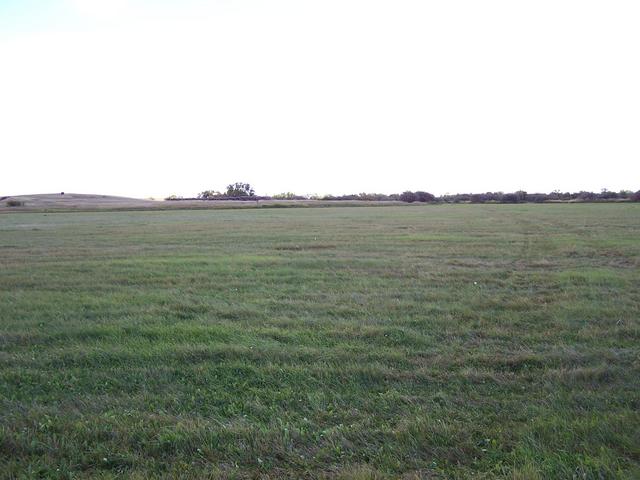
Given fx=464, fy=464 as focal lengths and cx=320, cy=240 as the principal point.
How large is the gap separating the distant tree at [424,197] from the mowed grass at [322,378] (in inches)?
4511

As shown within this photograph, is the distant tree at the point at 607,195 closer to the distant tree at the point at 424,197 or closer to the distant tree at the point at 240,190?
the distant tree at the point at 424,197

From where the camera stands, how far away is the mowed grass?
155 inches

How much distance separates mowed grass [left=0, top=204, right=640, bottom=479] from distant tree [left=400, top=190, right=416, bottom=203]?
115654 mm

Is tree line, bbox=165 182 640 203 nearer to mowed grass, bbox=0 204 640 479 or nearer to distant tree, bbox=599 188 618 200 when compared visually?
distant tree, bbox=599 188 618 200

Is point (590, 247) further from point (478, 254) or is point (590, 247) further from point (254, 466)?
point (254, 466)

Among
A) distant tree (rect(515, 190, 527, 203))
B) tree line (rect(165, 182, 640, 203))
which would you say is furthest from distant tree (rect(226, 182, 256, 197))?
distant tree (rect(515, 190, 527, 203))

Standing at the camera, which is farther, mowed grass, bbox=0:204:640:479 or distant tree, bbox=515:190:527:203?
distant tree, bbox=515:190:527:203

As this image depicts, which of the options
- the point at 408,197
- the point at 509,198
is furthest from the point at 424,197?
the point at 509,198

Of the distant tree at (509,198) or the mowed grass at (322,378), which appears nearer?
the mowed grass at (322,378)

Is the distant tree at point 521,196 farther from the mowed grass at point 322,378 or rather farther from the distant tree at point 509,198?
the mowed grass at point 322,378

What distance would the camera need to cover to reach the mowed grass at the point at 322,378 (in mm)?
3930

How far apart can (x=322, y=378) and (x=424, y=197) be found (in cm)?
12439

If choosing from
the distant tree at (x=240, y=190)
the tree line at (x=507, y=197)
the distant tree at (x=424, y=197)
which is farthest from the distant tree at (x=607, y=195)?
the distant tree at (x=240, y=190)

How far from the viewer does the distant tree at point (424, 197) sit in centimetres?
12389
